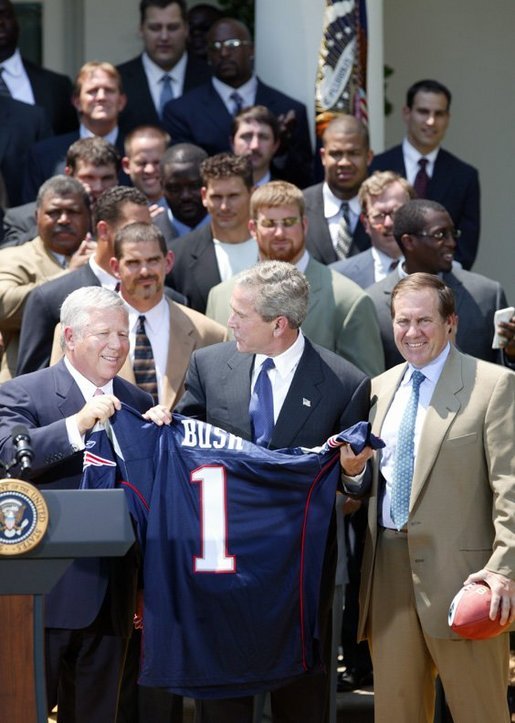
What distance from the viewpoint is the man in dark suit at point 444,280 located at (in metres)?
7.62

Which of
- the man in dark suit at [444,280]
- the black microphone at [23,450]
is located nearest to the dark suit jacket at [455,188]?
the man in dark suit at [444,280]

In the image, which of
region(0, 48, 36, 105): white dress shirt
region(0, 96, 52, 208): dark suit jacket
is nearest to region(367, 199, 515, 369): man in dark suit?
region(0, 96, 52, 208): dark suit jacket

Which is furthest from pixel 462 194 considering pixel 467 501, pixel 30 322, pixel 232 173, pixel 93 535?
pixel 93 535

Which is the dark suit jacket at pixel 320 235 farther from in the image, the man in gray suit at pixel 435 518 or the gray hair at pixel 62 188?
the man in gray suit at pixel 435 518

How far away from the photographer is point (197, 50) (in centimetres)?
1109

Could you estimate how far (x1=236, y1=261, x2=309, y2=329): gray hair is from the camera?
620 centimetres

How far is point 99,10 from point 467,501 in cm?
756

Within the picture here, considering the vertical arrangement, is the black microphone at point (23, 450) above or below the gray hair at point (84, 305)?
below

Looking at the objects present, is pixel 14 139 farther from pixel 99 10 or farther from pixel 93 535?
pixel 93 535

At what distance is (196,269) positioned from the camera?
8227 mm

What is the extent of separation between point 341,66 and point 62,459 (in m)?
5.23

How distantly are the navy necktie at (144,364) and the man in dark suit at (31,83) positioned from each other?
140 inches

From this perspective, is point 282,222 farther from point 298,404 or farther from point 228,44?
point 228,44

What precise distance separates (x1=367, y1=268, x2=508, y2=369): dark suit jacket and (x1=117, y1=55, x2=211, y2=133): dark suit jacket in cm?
311
